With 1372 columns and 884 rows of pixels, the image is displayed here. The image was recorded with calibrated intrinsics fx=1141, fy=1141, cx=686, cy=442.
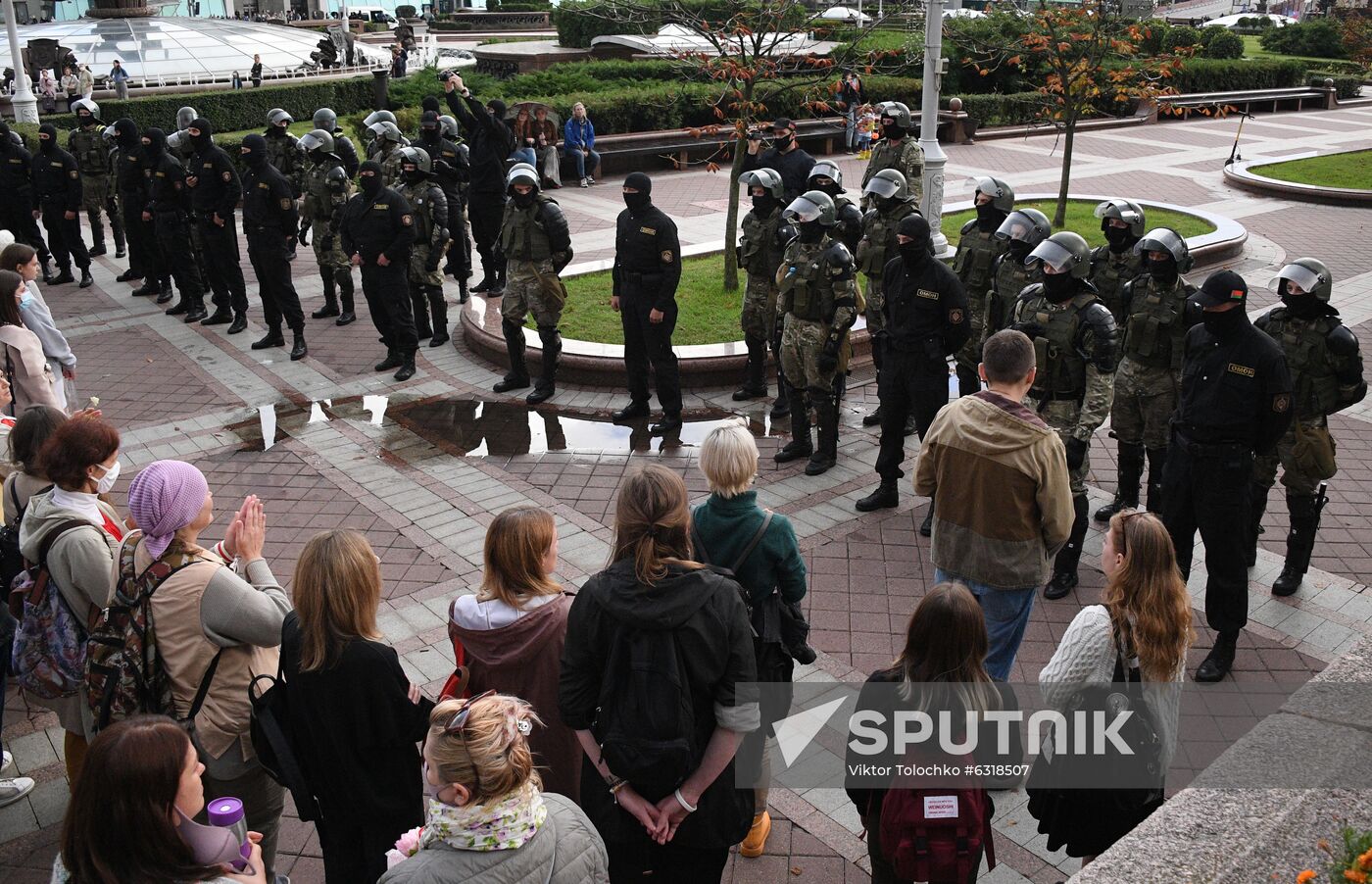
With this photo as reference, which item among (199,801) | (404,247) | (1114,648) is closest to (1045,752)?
(1114,648)

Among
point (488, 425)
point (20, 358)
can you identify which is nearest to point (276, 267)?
point (488, 425)

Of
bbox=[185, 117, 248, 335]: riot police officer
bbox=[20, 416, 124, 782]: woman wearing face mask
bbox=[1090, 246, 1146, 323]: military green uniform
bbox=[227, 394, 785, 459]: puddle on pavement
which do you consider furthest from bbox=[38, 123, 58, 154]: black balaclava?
bbox=[1090, 246, 1146, 323]: military green uniform

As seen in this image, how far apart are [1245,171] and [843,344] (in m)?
16.6

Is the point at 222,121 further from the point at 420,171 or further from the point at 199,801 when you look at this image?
the point at 199,801

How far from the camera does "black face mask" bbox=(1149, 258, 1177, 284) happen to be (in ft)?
23.0

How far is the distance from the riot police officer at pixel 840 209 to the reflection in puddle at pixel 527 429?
1.69m

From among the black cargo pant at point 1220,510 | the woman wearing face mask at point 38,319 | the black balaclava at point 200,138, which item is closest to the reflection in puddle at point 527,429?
the woman wearing face mask at point 38,319

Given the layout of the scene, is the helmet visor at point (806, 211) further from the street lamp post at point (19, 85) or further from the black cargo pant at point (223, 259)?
the street lamp post at point (19, 85)

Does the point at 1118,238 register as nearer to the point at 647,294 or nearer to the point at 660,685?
the point at 647,294

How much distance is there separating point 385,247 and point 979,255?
17.6 ft

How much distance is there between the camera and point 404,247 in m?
10.6

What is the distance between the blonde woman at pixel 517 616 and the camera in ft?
12.8

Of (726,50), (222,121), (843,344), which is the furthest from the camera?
(222,121)

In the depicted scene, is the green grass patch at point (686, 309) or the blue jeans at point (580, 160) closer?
the green grass patch at point (686, 309)
